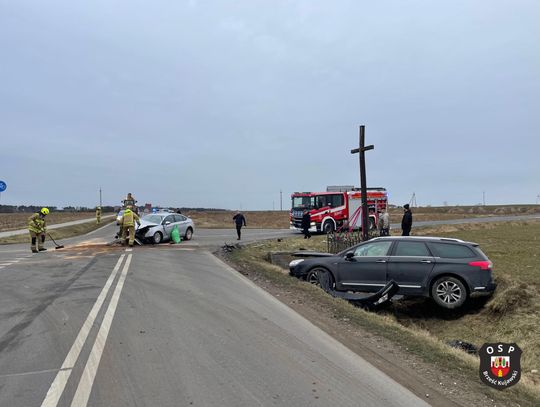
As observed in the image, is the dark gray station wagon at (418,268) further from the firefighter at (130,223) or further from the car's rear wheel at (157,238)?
the car's rear wheel at (157,238)

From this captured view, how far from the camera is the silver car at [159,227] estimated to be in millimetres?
22188

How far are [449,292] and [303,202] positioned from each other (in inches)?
780

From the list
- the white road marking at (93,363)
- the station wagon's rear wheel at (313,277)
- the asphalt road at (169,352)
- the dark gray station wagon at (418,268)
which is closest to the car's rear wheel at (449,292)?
the dark gray station wagon at (418,268)

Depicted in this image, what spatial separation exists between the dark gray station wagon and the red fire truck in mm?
17220

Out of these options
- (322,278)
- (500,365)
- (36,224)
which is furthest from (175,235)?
(500,365)

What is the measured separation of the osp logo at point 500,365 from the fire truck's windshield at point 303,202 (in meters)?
24.3

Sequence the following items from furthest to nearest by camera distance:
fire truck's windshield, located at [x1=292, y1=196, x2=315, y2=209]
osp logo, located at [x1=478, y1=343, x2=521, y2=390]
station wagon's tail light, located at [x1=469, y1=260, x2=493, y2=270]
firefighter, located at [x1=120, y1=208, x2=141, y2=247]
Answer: fire truck's windshield, located at [x1=292, y1=196, x2=315, y2=209] → firefighter, located at [x1=120, y1=208, x2=141, y2=247] → station wagon's tail light, located at [x1=469, y1=260, x2=493, y2=270] → osp logo, located at [x1=478, y1=343, x2=521, y2=390]

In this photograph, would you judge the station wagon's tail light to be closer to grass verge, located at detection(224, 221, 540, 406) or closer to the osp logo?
grass verge, located at detection(224, 221, 540, 406)

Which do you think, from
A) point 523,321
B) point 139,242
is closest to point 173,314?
point 523,321

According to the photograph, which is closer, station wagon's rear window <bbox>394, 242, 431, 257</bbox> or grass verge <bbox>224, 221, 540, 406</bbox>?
grass verge <bbox>224, 221, 540, 406</bbox>

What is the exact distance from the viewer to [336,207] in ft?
95.9

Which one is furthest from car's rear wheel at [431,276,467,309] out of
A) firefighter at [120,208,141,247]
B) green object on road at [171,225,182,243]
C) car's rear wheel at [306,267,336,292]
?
green object on road at [171,225,182,243]

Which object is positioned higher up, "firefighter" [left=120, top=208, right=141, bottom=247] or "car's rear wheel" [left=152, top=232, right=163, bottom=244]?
"firefighter" [left=120, top=208, right=141, bottom=247]

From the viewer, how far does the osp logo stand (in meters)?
4.88
